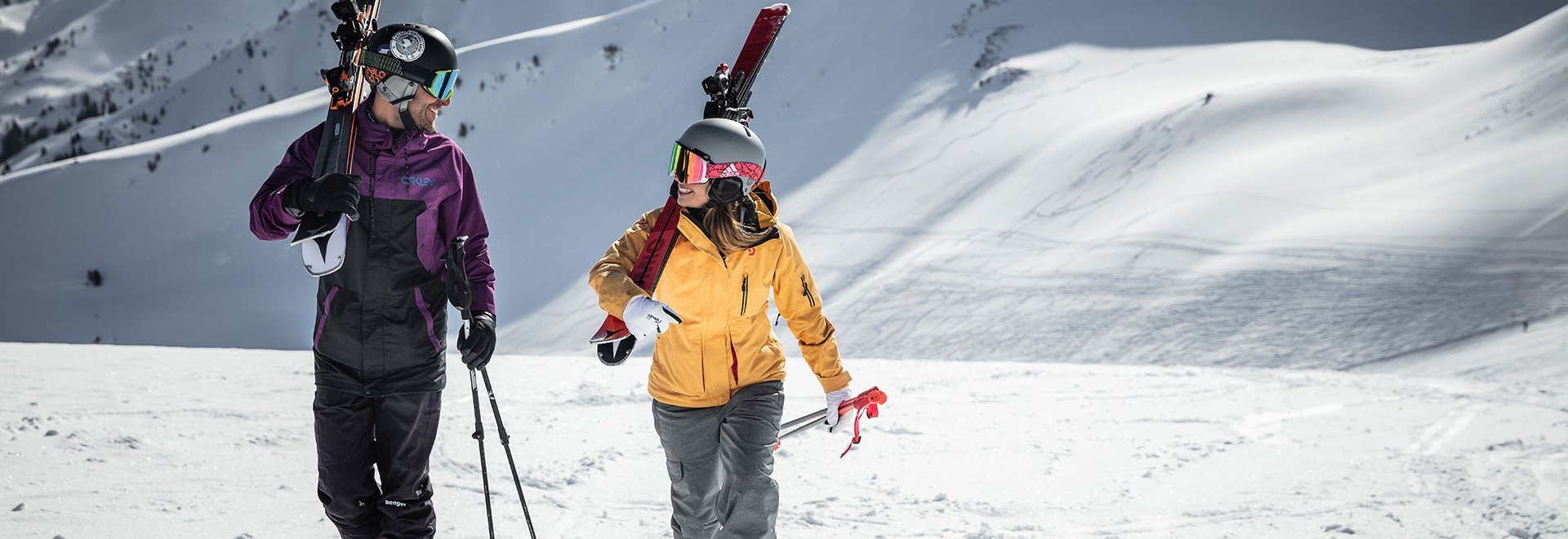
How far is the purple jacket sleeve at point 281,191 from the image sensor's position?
10.5 ft

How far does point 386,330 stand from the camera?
11.0 ft

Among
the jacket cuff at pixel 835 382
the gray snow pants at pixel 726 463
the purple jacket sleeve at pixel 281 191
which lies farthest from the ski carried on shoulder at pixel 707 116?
the purple jacket sleeve at pixel 281 191

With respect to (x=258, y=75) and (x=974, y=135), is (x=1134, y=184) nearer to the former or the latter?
(x=974, y=135)

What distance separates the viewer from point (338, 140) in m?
3.25

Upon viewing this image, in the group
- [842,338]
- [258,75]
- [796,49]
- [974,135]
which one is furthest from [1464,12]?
[258,75]

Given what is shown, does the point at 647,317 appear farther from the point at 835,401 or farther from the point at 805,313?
the point at 835,401

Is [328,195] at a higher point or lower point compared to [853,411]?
higher

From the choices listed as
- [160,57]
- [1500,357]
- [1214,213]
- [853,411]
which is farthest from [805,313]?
[160,57]

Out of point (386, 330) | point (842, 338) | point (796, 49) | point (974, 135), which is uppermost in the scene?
point (796, 49)

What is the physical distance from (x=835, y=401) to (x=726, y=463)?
456 millimetres

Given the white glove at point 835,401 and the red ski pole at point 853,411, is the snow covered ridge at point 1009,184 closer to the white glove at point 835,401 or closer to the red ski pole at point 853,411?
the red ski pole at point 853,411

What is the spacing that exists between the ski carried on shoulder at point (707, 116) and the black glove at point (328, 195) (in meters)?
0.81

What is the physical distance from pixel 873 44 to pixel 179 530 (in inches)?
857

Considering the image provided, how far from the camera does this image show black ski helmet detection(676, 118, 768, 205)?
3518 mm
